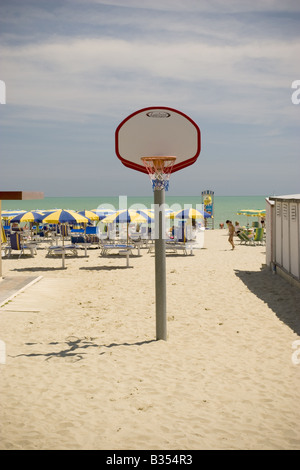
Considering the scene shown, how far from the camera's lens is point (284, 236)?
43.8ft

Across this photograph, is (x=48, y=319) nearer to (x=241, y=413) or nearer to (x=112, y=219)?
(x=241, y=413)

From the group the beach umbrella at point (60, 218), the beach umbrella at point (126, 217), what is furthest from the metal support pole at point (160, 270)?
the beach umbrella at point (126, 217)

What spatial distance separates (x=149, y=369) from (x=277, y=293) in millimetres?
6056

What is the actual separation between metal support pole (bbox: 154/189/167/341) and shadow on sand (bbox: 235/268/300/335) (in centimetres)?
241

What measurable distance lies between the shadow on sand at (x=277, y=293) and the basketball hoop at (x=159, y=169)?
3534 mm

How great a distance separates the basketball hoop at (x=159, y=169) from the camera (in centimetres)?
789

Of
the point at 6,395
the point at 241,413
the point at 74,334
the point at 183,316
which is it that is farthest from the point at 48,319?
the point at 241,413

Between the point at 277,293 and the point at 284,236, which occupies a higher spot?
the point at 284,236

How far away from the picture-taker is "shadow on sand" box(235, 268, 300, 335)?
9.21 meters

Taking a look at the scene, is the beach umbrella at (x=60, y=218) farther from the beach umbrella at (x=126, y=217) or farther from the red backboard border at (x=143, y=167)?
the red backboard border at (x=143, y=167)

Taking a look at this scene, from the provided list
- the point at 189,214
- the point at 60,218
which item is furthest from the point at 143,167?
the point at 189,214

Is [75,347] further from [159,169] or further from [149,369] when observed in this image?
[159,169]
